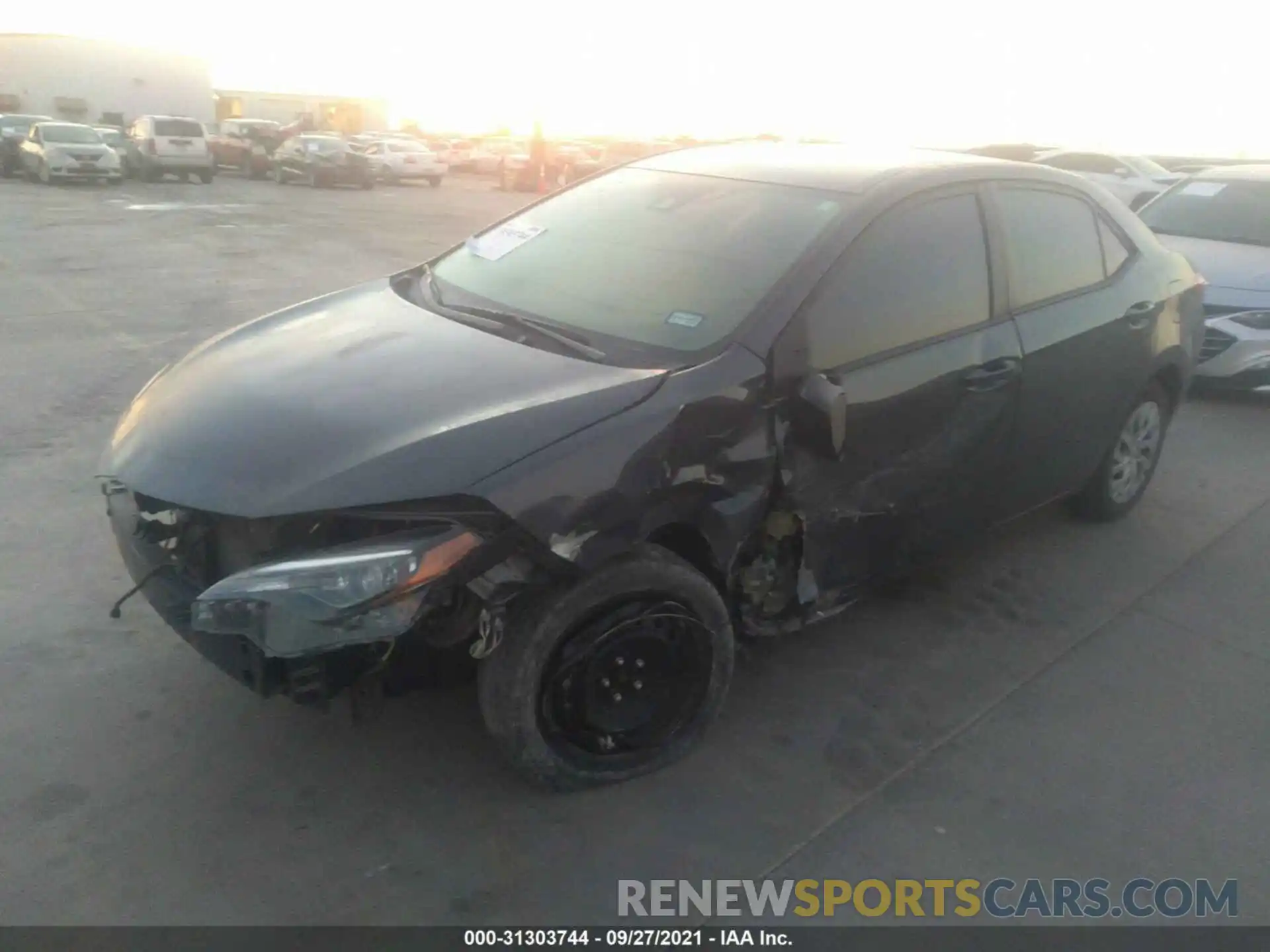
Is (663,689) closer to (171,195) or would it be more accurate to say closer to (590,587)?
(590,587)

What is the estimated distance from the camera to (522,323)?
3.28 meters

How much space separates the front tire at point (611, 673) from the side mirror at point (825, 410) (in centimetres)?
54

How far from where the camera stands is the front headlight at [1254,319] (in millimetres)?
6668

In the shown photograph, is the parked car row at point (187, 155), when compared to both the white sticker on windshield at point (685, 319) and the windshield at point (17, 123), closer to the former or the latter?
the windshield at point (17, 123)

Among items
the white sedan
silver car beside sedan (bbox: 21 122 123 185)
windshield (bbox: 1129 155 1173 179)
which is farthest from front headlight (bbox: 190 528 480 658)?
the white sedan

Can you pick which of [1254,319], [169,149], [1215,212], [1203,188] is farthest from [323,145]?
[1254,319]

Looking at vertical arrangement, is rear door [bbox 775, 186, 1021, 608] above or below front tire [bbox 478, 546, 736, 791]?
above

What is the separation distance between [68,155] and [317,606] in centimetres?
2704

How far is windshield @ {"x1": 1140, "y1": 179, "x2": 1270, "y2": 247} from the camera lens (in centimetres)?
771

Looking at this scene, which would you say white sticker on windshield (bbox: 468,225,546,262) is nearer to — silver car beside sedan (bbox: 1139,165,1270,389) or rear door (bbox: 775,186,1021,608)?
rear door (bbox: 775,186,1021,608)

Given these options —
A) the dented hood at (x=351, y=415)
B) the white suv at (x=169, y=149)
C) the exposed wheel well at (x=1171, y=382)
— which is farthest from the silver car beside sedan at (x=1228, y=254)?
the white suv at (x=169, y=149)

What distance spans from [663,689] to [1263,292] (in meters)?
5.84

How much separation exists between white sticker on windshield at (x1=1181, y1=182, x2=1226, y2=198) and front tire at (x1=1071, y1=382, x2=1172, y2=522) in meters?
4.37

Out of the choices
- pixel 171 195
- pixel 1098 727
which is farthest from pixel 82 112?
pixel 1098 727
